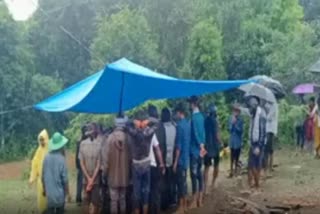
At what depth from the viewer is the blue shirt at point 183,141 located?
32.1ft

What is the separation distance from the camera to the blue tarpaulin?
10.3m

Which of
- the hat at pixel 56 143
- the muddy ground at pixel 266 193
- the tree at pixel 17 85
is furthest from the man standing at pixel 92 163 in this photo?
the tree at pixel 17 85

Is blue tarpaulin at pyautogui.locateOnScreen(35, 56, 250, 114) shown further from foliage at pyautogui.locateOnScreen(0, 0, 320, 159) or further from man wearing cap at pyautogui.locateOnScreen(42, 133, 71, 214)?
foliage at pyautogui.locateOnScreen(0, 0, 320, 159)

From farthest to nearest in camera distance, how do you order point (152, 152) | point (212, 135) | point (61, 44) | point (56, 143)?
point (61, 44) < point (212, 135) < point (152, 152) < point (56, 143)

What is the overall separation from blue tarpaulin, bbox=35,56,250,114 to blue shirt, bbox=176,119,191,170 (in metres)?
0.74

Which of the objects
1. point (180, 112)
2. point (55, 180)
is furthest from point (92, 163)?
point (180, 112)

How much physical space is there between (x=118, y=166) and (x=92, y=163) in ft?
1.61

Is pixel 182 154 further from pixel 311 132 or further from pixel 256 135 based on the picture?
pixel 311 132

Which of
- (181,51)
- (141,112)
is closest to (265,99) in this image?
(141,112)

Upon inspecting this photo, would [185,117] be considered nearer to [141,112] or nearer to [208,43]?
[141,112]

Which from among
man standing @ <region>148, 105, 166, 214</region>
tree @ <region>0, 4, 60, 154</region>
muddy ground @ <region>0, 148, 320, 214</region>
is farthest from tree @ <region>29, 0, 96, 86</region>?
man standing @ <region>148, 105, 166, 214</region>

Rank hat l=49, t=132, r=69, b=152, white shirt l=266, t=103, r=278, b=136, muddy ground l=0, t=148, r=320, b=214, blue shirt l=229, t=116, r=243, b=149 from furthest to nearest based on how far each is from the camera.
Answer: blue shirt l=229, t=116, r=243, b=149
white shirt l=266, t=103, r=278, b=136
muddy ground l=0, t=148, r=320, b=214
hat l=49, t=132, r=69, b=152

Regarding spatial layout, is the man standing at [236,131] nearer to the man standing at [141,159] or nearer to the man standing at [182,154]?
the man standing at [182,154]

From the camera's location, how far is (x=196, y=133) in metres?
10.1
